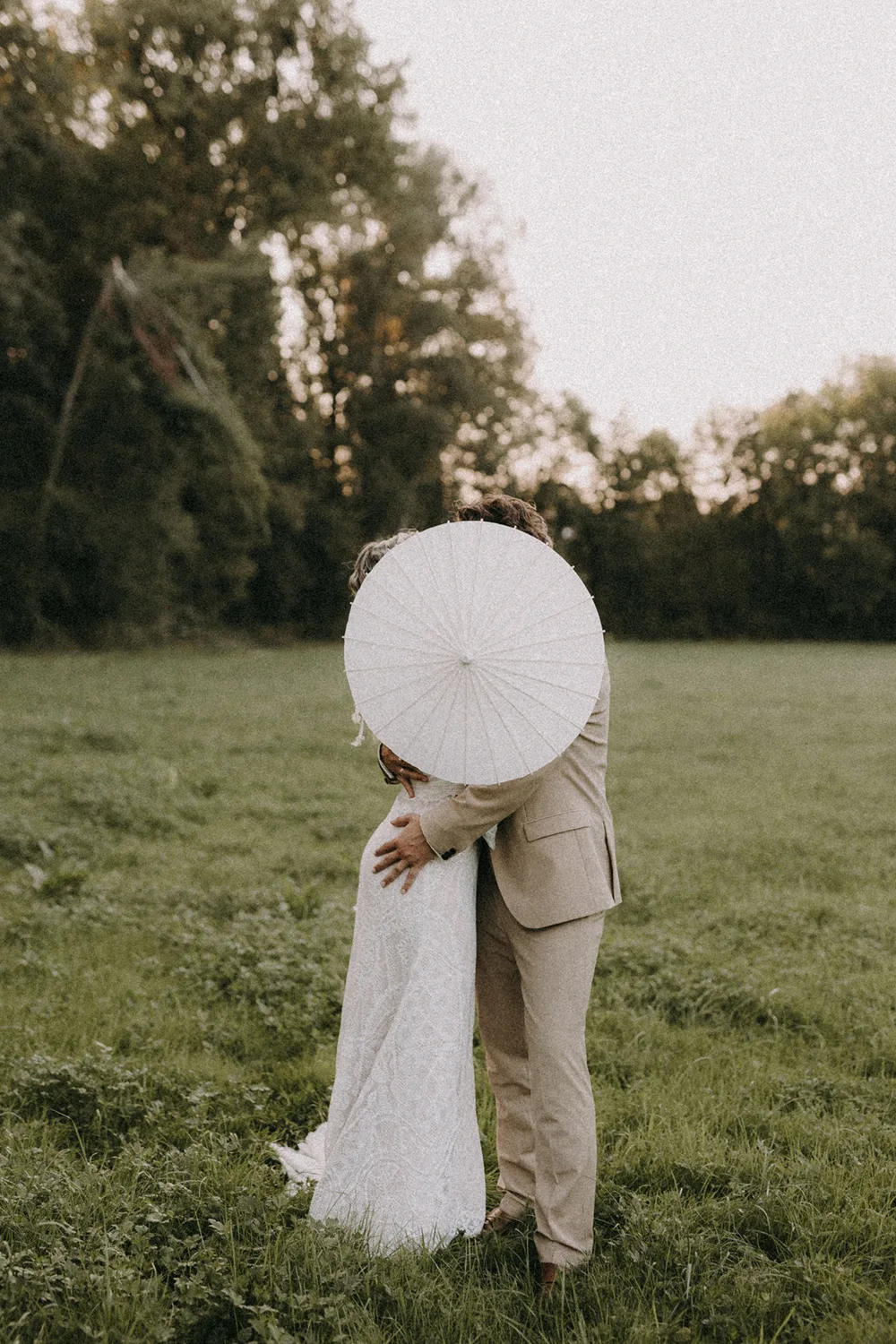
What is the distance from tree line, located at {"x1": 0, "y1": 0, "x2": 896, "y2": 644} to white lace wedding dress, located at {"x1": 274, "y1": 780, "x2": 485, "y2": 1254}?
22.1 metres

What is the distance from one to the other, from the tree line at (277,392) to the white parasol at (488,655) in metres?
22.1

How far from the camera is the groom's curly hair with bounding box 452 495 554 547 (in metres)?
3.37

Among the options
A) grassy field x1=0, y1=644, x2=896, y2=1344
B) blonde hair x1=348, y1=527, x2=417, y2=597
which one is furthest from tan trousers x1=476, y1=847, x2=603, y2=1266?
blonde hair x1=348, y1=527, x2=417, y2=597

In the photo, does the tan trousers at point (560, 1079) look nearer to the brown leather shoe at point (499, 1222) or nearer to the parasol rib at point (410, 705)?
the brown leather shoe at point (499, 1222)

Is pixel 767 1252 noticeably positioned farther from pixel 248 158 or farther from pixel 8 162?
pixel 248 158

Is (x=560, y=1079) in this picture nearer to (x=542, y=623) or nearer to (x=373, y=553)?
(x=542, y=623)

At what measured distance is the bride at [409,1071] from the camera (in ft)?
10.4

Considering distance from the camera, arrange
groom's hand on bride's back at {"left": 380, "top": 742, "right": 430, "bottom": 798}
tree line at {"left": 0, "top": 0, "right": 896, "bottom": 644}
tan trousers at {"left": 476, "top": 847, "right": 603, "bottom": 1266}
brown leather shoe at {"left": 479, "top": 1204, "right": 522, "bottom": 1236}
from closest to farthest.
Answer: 1. tan trousers at {"left": 476, "top": 847, "right": 603, "bottom": 1266}
2. groom's hand on bride's back at {"left": 380, "top": 742, "right": 430, "bottom": 798}
3. brown leather shoe at {"left": 479, "top": 1204, "right": 522, "bottom": 1236}
4. tree line at {"left": 0, "top": 0, "right": 896, "bottom": 644}

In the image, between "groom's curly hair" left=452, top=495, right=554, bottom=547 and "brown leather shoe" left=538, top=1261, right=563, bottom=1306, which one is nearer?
"brown leather shoe" left=538, top=1261, right=563, bottom=1306

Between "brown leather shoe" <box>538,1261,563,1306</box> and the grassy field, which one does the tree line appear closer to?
the grassy field

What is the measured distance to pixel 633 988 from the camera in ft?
18.7

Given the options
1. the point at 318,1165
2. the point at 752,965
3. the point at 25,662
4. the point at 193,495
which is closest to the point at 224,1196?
the point at 318,1165

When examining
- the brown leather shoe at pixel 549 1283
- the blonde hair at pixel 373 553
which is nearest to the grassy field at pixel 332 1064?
the brown leather shoe at pixel 549 1283

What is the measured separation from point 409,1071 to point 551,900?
674 mm
